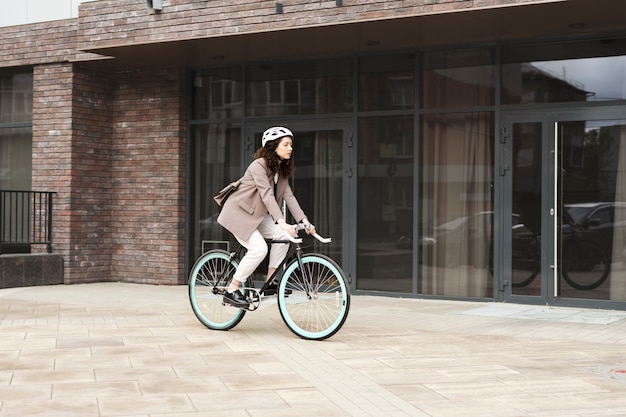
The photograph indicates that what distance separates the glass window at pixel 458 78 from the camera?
10.5 m

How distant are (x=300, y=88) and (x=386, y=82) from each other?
4.11ft

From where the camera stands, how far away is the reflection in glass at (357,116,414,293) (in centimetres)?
1095

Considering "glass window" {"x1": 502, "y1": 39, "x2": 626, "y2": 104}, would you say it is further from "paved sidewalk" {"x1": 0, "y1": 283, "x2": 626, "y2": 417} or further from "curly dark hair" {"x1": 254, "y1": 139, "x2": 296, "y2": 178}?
"curly dark hair" {"x1": 254, "y1": 139, "x2": 296, "y2": 178}

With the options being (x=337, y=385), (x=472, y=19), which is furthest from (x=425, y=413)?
(x=472, y=19)

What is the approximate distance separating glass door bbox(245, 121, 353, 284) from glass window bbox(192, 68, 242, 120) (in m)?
0.98

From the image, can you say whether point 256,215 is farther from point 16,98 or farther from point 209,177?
point 16,98

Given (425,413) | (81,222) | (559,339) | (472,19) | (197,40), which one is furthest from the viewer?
(81,222)

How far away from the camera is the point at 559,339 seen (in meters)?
7.64

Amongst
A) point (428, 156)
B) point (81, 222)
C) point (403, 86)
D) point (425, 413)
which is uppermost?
point (403, 86)

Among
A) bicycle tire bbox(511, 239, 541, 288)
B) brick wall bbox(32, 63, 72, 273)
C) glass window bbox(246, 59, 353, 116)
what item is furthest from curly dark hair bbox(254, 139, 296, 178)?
brick wall bbox(32, 63, 72, 273)

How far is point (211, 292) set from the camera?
7.95m

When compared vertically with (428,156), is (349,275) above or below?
below

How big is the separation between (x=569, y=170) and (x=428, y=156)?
174 cm

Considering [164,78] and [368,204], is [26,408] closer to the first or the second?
[368,204]
